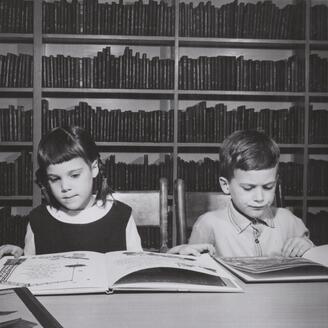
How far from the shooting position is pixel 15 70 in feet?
12.0

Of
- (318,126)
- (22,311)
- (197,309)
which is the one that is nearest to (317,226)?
(318,126)

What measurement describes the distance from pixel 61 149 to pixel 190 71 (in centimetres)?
229

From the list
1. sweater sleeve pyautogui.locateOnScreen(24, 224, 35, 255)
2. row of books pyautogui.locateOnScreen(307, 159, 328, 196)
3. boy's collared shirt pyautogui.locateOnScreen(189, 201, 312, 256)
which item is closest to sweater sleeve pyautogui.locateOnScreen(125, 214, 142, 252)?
boy's collared shirt pyautogui.locateOnScreen(189, 201, 312, 256)

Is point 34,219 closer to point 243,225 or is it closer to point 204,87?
point 243,225

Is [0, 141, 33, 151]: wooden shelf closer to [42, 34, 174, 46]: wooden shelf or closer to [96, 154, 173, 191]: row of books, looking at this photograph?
[96, 154, 173, 191]: row of books

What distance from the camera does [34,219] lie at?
170cm

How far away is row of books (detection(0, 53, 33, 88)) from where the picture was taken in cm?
365

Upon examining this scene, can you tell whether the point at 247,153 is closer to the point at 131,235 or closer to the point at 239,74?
the point at 131,235

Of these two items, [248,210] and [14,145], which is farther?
[14,145]

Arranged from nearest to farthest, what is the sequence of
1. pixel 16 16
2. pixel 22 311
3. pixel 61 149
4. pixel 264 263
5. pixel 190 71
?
pixel 22 311 → pixel 264 263 → pixel 61 149 → pixel 16 16 → pixel 190 71

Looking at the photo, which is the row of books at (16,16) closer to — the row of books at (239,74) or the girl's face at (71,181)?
the row of books at (239,74)

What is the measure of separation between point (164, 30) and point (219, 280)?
301cm

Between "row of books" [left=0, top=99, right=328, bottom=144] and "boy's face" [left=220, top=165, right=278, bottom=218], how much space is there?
222cm

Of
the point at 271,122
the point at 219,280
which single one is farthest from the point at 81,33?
the point at 219,280
